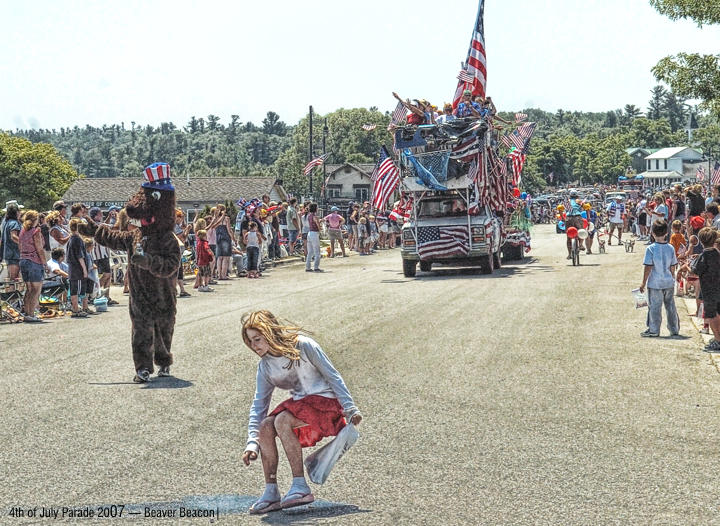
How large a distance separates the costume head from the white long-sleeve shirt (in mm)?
5053

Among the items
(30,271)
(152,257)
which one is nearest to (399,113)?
(30,271)

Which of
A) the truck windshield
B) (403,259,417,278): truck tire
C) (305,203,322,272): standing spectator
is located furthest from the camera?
(305,203,322,272): standing spectator

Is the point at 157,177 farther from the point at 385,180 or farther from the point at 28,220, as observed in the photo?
the point at 385,180

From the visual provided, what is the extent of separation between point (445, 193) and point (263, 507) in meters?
19.3

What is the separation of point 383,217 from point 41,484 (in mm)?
32741

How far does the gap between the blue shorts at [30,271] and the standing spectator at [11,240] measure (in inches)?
26.7

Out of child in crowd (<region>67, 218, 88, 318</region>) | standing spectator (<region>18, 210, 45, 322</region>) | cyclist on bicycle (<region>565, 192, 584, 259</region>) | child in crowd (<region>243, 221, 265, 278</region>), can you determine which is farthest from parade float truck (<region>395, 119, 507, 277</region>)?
standing spectator (<region>18, 210, 45, 322</region>)

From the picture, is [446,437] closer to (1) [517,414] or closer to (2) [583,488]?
(1) [517,414]

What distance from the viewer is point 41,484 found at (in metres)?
6.93

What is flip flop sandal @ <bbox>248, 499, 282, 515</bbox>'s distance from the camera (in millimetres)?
6336

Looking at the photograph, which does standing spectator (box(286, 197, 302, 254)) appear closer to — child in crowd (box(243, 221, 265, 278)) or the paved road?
child in crowd (box(243, 221, 265, 278))

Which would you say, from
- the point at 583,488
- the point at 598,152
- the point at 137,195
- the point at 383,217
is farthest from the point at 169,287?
the point at 598,152

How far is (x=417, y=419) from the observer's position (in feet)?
29.5

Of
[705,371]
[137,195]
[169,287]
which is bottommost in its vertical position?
[705,371]
